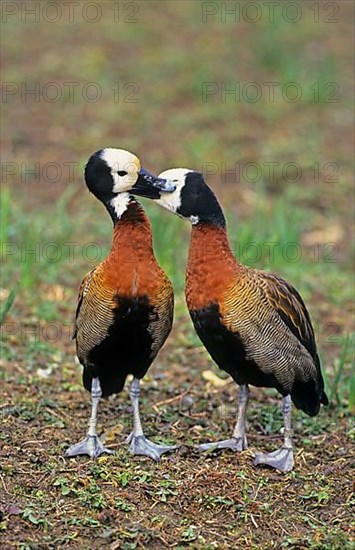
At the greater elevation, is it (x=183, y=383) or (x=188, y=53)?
(x=188, y=53)

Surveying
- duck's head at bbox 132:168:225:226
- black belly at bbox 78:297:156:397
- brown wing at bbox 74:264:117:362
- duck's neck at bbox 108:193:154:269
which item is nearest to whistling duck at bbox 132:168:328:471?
duck's head at bbox 132:168:225:226

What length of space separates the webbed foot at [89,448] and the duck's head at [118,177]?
3.47 ft

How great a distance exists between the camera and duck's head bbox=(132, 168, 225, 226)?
14.6 ft

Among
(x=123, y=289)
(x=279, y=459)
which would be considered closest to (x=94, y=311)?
(x=123, y=289)

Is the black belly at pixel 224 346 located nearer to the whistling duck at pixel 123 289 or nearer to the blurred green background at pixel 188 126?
the whistling duck at pixel 123 289

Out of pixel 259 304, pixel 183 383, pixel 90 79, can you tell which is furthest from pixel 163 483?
pixel 90 79

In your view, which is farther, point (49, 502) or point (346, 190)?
point (346, 190)

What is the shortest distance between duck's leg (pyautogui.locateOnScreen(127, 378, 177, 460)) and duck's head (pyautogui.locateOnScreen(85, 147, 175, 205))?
2.94 ft

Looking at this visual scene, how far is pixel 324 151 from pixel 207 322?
576cm

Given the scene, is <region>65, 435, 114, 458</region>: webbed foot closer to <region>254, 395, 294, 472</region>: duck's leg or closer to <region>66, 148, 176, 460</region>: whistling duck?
<region>66, 148, 176, 460</region>: whistling duck

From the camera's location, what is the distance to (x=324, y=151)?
9836mm

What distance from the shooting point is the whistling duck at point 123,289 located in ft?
14.4

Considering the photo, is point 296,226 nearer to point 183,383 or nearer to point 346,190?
point 346,190

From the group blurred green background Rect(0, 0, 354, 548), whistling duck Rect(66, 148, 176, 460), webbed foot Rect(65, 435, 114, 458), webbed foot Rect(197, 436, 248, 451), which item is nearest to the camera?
whistling duck Rect(66, 148, 176, 460)
